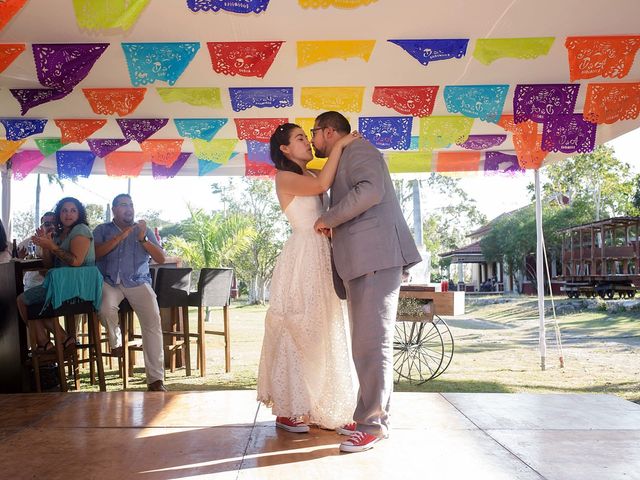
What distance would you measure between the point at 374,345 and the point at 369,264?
367mm

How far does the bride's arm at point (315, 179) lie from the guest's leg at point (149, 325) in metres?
2.49

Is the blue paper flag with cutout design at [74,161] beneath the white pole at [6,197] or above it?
above

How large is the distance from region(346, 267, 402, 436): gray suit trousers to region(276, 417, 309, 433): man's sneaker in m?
0.35

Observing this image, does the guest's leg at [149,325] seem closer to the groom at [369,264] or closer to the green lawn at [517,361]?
the green lawn at [517,361]

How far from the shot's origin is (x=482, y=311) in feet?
70.0

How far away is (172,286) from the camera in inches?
251

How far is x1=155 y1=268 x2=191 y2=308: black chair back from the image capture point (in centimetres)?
629

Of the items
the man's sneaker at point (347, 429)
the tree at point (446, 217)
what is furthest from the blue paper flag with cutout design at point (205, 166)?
the tree at point (446, 217)

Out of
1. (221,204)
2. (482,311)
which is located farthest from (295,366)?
(221,204)

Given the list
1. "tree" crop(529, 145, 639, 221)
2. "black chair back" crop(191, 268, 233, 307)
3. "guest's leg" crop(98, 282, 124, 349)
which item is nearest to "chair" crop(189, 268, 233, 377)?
"black chair back" crop(191, 268, 233, 307)

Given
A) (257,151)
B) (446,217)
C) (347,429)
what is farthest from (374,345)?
(446,217)

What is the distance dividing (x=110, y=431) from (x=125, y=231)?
228 centimetres

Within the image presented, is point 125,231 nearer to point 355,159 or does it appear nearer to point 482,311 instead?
point 355,159

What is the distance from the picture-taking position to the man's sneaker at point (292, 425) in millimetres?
3328
